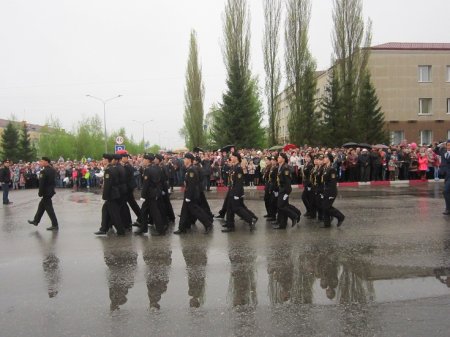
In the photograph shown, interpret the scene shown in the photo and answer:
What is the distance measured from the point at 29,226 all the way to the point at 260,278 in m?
7.43

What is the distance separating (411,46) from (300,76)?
1373cm

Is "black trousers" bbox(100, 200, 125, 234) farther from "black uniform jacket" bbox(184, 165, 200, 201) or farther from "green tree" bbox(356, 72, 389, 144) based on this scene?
"green tree" bbox(356, 72, 389, 144)

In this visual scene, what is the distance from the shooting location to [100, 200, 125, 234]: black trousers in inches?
381

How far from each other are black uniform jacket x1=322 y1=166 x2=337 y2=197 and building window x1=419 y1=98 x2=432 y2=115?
3428 cm

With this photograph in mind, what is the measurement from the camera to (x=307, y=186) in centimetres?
1136

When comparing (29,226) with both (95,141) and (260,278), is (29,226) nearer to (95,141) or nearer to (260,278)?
(260,278)

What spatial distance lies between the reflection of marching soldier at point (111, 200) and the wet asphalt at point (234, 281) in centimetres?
39

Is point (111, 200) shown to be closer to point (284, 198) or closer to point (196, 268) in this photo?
point (196, 268)

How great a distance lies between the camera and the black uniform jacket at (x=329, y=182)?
9.98 meters

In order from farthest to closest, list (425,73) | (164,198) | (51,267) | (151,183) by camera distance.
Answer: (425,73), (164,198), (151,183), (51,267)

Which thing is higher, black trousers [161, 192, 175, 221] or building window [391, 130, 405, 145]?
building window [391, 130, 405, 145]

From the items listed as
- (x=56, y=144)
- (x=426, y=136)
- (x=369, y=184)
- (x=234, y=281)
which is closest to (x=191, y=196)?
(x=234, y=281)

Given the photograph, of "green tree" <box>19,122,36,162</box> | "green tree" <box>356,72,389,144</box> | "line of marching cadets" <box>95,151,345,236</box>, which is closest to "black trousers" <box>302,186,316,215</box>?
"line of marching cadets" <box>95,151,345,236</box>

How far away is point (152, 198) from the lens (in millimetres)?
9820
